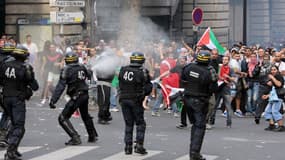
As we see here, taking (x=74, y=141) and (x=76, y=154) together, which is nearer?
(x=76, y=154)

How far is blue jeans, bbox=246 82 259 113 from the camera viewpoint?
2092 cm

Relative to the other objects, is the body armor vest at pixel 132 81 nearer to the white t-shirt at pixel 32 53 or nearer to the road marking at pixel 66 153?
the road marking at pixel 66 153

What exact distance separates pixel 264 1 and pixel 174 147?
34.6 m

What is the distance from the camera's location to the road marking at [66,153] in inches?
554

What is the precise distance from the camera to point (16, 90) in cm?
1379

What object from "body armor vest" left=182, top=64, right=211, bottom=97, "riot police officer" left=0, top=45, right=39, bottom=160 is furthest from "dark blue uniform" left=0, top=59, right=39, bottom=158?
"body armor vest" left=182, top=64, right=211, bottom=97

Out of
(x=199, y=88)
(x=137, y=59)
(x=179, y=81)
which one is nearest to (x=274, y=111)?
(x=179, y=81)

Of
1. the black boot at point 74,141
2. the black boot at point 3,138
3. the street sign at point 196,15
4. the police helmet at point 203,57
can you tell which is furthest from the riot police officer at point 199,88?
the street sign at point 196,15

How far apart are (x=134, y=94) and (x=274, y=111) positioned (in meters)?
4.48

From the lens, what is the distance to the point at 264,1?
160 ft

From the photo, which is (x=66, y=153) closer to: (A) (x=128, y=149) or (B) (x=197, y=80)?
(A) (x=128, y=149)

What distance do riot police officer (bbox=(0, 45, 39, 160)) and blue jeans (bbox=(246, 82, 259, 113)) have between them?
8.29 metres

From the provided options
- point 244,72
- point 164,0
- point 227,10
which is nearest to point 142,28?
point 164,0

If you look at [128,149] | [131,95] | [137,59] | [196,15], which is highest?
[196,15]
